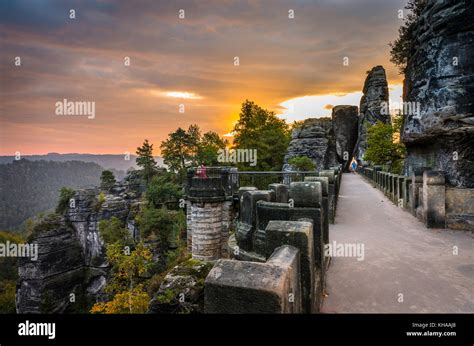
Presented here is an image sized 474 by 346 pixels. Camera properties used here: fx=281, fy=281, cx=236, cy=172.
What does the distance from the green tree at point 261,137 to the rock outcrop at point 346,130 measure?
10.4 metres

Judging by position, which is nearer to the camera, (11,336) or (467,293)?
(11,336)

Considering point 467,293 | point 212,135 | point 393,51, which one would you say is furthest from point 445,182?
point 212,135

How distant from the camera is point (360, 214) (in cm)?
1048

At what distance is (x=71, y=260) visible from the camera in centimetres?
4256

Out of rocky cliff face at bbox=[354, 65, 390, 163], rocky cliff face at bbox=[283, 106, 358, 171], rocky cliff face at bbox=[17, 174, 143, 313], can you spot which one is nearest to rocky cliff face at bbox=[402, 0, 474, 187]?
rocky cliff face at bbox=[283, 106, 358, 171]

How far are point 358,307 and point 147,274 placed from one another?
36.1 metres

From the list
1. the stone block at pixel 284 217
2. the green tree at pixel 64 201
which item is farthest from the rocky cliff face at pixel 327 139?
the green tree at pixel 64 201

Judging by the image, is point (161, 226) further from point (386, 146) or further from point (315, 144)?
point (386, 146)

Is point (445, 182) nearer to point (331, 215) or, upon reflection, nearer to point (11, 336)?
point (331, 215)

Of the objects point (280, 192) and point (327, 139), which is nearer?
point (280, 192)

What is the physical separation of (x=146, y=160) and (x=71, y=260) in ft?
78.5

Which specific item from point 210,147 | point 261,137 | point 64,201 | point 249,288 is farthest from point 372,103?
point 64,201

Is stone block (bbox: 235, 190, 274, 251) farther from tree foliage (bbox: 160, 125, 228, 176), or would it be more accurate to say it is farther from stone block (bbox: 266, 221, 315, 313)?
tree foliage (bbox: 160, 125, 228, 176)

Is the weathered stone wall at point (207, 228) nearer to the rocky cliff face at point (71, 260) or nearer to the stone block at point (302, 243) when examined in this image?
the stone block at point (302, 243)
